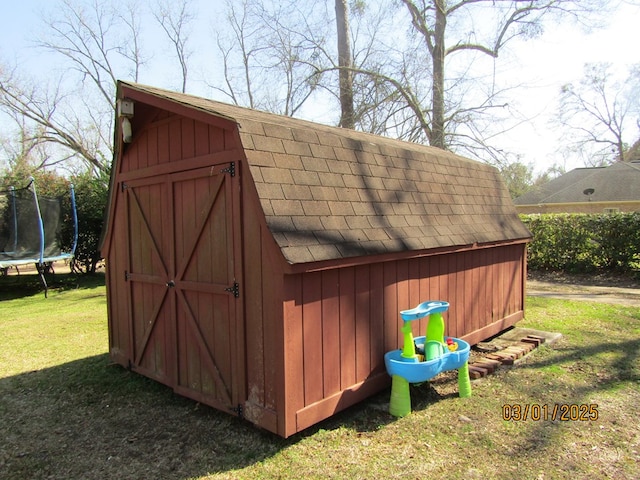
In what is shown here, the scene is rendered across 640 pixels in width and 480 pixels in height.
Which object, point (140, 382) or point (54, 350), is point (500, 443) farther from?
point (54, 350)

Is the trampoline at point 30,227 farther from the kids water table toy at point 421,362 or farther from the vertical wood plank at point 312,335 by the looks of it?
the kids water table toy at point 421,362

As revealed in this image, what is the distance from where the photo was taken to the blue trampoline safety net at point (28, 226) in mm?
11008

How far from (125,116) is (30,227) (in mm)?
8568

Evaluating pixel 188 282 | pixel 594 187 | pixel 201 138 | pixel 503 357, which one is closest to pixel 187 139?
pixel 201 138

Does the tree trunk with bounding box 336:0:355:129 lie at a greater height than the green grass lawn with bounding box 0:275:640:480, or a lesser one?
greater

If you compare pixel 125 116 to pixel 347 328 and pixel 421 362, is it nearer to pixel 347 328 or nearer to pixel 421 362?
pixel 347 328

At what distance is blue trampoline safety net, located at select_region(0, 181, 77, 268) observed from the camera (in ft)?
36.1

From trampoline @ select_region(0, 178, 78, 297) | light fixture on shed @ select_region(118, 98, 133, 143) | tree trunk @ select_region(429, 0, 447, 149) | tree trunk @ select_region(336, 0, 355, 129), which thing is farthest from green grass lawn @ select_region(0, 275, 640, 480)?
tree trunk @ select_region(336, 0, 355, 129)

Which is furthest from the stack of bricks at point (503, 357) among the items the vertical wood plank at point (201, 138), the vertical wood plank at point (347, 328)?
the vertical wood plank at point (201, 138)

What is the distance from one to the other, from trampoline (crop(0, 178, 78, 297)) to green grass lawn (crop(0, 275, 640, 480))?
630 cm

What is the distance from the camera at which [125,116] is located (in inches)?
180

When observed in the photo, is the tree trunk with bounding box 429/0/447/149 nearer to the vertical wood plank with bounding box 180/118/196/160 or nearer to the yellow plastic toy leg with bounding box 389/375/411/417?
the vertical wood plank with bounding box 180/118/196/160

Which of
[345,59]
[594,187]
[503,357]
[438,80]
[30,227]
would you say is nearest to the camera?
[503,357]

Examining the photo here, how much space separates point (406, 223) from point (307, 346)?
1.78m
